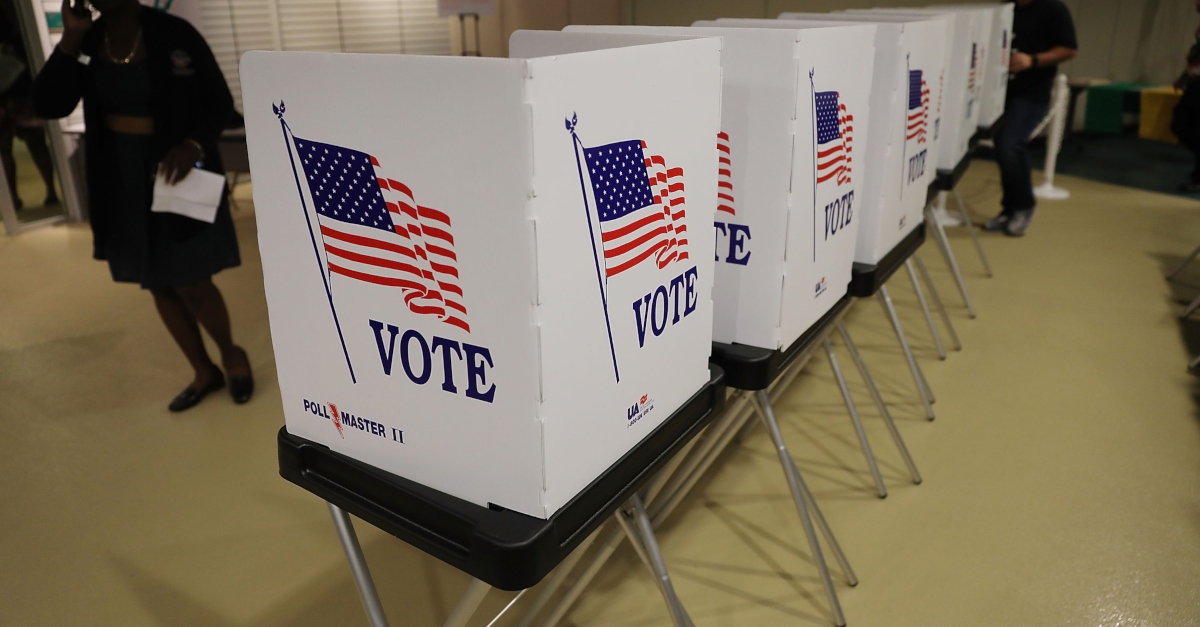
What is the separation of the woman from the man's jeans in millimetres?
3961

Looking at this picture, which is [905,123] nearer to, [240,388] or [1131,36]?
[240,388]

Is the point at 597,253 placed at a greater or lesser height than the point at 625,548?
greater

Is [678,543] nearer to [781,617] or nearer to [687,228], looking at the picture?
[781,617]

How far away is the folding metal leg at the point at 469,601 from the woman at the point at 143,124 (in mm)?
1867

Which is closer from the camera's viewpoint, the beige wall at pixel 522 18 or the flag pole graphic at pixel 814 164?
the flag pole graphic at pixel 814 164

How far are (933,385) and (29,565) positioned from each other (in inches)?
107

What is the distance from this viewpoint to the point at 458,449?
1.03m

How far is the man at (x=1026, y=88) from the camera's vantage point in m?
4.43

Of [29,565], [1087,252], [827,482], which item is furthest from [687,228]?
[1087,252]

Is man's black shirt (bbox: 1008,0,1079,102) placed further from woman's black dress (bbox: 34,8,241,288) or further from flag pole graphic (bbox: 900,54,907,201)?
woman's black dress (bbox: 34,8,241,288)

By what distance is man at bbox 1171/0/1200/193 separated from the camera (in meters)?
5.19

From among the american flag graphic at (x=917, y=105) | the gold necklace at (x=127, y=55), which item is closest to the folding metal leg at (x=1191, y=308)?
the american flag graphic at (x=917, y=105)

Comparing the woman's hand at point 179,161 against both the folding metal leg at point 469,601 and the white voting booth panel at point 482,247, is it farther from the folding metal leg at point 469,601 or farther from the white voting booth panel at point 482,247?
the folding metal leg at point 469,601

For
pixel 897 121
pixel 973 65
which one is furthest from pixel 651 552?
pixel 973 65
